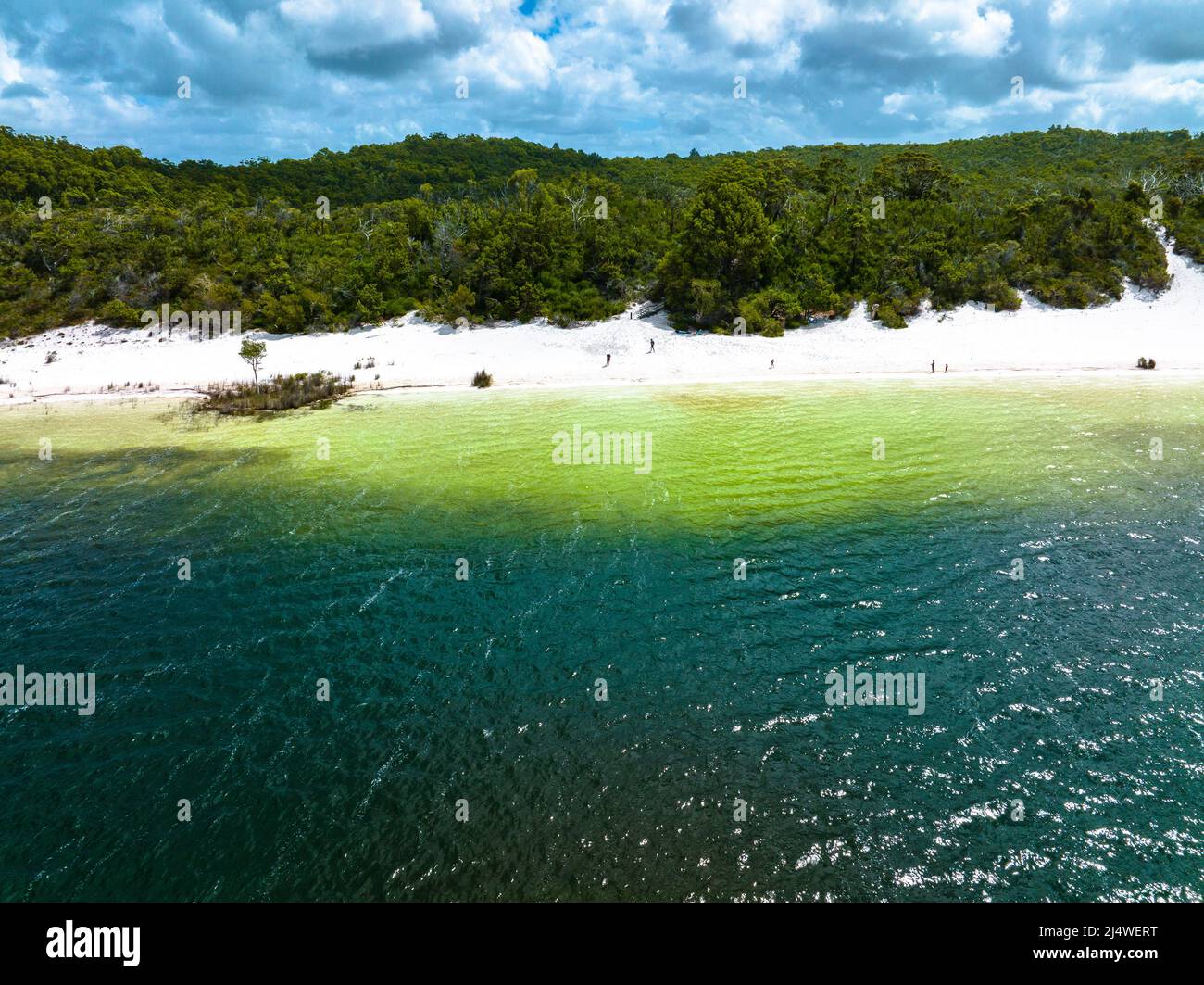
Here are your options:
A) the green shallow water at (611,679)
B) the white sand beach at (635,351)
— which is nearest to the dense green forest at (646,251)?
the white sand beach at (635,351)

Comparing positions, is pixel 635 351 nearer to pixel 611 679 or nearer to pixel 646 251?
pixel 646 251

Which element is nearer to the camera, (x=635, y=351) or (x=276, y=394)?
(x=276, y=394)

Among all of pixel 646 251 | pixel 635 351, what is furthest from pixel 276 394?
pixel 646 251

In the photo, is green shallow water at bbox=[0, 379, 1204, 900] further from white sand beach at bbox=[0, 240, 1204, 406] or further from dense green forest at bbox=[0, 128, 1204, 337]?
dense green forest at bbox=[0, 128, 1204, 337]

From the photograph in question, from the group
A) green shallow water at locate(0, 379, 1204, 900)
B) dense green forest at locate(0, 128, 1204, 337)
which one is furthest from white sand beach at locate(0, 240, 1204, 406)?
green shallow water at locate(0, 379, 1204, 900)

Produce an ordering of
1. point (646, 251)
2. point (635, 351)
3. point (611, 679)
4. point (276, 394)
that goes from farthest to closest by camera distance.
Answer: point (646, 251)
point (635, 351)
point (276, 394)
point (611, 679)

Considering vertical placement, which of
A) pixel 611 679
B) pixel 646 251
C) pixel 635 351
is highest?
pixel 646 251
